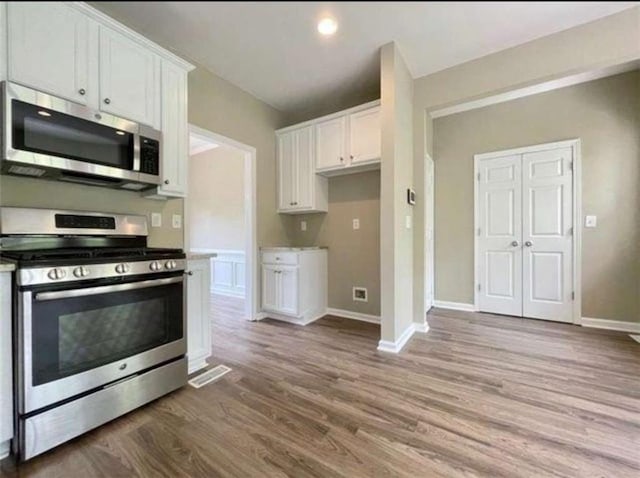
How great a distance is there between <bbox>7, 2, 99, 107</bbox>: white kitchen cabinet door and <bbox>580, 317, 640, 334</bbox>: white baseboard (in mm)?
4669

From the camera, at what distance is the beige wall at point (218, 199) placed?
4598mm

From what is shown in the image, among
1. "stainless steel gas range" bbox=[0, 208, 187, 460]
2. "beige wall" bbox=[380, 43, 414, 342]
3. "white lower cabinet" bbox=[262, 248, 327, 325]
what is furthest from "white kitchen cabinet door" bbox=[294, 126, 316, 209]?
"stainless steel gas range" bbox=[0, 208, 187, 460]

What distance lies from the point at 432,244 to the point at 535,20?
3.51 metres

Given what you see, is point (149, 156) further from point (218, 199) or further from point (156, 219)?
point (218, 199)

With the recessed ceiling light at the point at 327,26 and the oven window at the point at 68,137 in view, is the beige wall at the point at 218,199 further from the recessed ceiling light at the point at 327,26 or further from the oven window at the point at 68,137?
the recessed ceiling light at the point at 327,26

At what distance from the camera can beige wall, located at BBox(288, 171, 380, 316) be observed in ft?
10.5

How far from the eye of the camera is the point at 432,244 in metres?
3.81

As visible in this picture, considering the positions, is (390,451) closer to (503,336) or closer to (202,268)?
(202,268)

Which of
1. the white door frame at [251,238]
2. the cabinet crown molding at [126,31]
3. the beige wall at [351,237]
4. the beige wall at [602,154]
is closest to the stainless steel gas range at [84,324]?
the cabinet crown molding at [126,31]

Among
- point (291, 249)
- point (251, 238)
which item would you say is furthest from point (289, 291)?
point (251, 238)

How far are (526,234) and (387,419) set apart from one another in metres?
2.92

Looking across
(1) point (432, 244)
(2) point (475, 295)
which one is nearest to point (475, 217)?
(1) point (432, 244)

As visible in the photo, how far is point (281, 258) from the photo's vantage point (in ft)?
10.3

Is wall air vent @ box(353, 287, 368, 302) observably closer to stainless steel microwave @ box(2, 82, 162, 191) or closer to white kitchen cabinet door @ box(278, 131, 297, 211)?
white kitchen cabinet door @ box(278, 131, 297, 211)
